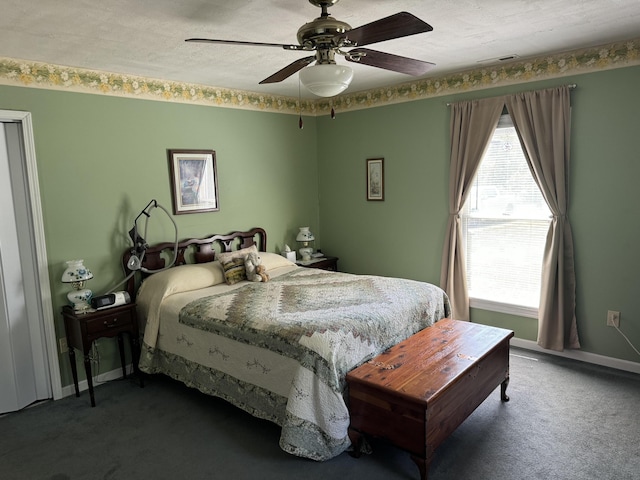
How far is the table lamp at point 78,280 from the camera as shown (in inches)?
132

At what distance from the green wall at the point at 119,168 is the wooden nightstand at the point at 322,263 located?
0.49 metres

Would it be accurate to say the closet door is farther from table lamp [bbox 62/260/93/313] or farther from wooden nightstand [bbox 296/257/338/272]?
wooden nightstand [bbox 296/257/338/272]

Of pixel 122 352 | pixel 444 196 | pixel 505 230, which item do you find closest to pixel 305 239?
pixel 444 196

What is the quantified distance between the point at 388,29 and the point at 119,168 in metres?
2.77

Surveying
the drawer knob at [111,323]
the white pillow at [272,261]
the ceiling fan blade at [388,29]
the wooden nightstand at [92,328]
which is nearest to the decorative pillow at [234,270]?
the white pillow at [272,261]

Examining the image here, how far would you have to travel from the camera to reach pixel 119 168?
12.5ft

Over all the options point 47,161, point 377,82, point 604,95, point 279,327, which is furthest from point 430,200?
point 47,161

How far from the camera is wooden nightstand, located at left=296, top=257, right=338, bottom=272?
508 cm

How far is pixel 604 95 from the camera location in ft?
11.6

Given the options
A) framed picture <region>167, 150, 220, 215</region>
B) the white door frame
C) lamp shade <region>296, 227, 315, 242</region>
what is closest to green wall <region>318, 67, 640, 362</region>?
lamp shade <region>296, 227, 315, 242</region>

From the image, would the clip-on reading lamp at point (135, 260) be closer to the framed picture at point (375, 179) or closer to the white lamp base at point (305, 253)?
the white lamp base at point (305, 253)

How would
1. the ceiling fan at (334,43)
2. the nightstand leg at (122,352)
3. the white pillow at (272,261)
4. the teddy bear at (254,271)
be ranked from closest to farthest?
the ceiling fan at (334,43)
the nightstand leg at (122,352)
the teddy bear at (254,271)
the white pillow at (272,261)

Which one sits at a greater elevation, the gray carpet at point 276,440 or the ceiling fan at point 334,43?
the ceiling fan at point 334,43

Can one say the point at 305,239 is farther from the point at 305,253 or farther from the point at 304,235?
the point at 305,253
